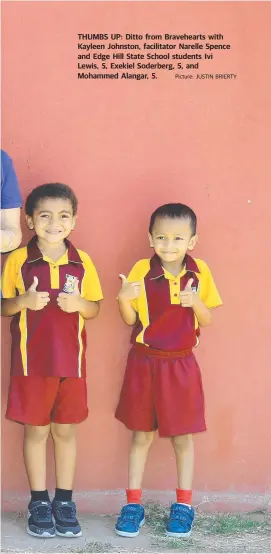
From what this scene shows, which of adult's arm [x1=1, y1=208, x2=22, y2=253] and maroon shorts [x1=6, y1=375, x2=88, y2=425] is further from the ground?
adult's arm [x1=1, y1=208, x2=22, y2=253]

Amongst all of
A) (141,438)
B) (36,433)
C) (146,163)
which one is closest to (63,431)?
(36,433)

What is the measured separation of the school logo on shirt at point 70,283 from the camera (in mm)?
3547

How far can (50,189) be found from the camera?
11.8ft

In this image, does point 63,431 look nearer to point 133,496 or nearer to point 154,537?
point 133,496

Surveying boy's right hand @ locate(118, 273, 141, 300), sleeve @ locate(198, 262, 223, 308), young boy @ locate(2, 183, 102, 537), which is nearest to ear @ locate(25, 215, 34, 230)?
young boy @ locate(2, 183, 102, 537)

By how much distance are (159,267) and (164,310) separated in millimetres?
184

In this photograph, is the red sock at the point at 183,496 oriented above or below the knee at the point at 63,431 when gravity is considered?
below

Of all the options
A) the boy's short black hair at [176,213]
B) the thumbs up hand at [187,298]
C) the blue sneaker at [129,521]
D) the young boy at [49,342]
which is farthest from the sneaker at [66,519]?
the boy's short black hair at [176,213]

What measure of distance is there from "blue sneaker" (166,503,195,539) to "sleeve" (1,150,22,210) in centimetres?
143

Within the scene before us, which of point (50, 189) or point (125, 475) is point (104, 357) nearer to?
point (125, 475)

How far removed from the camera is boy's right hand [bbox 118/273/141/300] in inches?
140

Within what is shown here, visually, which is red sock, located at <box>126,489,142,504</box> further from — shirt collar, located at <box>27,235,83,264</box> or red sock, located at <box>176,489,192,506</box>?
shirt collar, located at <box>27,235,83,264</box>

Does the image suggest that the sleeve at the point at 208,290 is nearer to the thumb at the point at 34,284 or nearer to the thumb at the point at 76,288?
the thumb at the point at 76,288

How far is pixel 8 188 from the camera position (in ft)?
11.6
